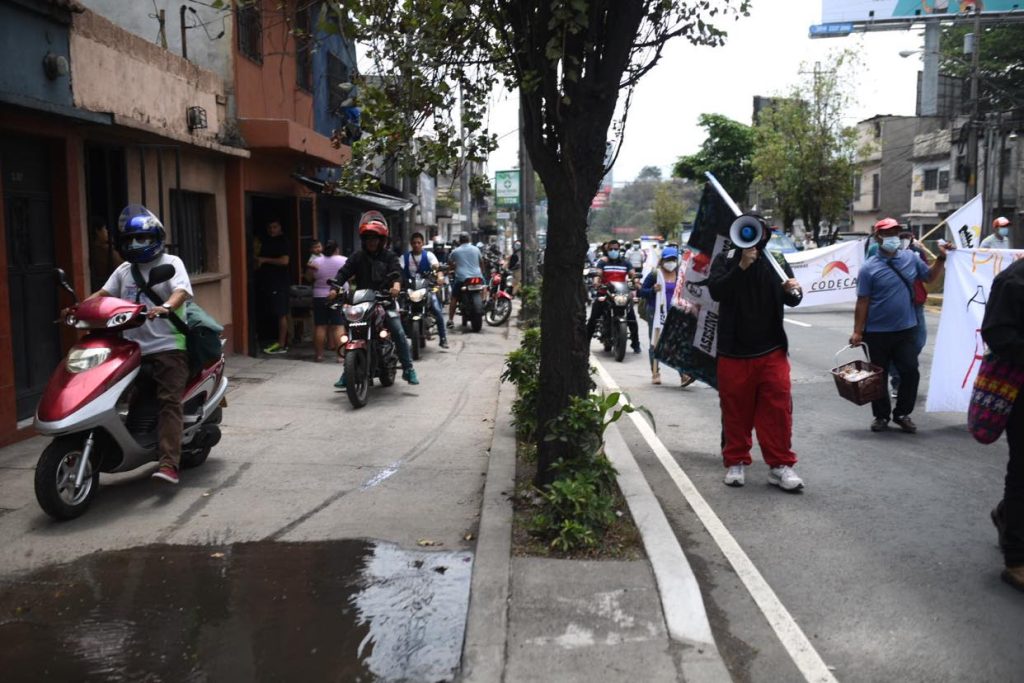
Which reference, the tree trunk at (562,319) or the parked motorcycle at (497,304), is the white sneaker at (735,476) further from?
the parked motorcycle at (497,304)

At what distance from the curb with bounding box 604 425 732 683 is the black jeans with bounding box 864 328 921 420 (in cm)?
343

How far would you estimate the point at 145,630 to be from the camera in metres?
4.02

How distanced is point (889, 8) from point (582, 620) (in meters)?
37.7

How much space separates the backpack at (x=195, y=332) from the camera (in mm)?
6008

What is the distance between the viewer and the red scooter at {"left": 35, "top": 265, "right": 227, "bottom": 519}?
5223 millimetres

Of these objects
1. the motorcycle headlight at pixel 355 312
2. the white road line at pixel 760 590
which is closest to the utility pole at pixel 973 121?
the motorcycle headlight at pixel 355 312

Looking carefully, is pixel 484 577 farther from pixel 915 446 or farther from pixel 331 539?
pixel 915 446

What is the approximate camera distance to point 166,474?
19.3 feet

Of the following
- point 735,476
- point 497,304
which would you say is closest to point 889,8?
point 497,304

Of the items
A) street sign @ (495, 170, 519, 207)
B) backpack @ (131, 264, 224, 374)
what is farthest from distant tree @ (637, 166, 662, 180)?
backpack @ (131, 264, 224, 374)

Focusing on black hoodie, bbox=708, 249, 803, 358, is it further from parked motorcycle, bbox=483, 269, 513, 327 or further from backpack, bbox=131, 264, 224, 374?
parked motorcycle, bbox=483, 269, 513, 327

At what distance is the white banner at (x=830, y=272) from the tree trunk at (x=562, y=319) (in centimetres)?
1329

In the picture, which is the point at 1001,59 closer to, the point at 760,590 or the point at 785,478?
the point at 785,478

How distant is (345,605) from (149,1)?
10.6m
